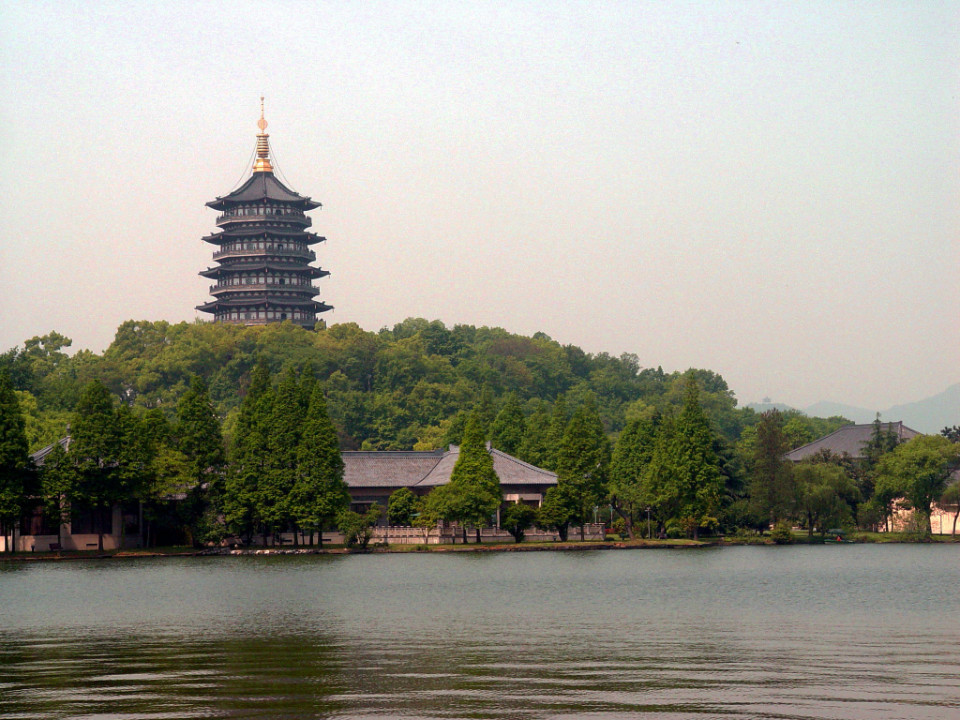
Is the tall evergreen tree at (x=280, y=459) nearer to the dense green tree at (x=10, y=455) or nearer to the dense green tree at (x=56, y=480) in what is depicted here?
the dense green tree at (x=56, y=480)

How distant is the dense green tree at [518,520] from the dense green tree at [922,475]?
73.8 ft

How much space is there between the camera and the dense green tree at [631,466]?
226 ft

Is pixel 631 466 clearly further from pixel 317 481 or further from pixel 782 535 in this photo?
pixel 317 481

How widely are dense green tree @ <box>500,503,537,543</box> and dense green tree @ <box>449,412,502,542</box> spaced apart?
1638 mm

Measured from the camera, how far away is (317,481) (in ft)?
202

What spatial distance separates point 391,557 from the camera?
5797 centimetres

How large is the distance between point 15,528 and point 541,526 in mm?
25943

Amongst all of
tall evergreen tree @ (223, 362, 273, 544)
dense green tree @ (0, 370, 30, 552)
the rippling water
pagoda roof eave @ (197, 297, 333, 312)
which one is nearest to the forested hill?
pagoda roof eave @ (197, 297, 333, 312)

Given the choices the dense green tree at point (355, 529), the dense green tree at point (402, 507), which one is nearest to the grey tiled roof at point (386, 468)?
the dense green tree at point (402, 507)

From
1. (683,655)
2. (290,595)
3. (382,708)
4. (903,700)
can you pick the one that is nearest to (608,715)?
(382,708)

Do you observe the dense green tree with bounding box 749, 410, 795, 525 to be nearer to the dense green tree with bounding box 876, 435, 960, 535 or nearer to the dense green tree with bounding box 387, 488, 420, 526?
the dense green tree with bounding box 876, 435, 960, 535

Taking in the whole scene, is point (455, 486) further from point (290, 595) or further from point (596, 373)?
point (596, 373)

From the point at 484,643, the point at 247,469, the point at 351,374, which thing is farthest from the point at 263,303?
the point at 484,643

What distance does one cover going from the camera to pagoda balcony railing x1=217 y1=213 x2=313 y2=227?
407 feet
